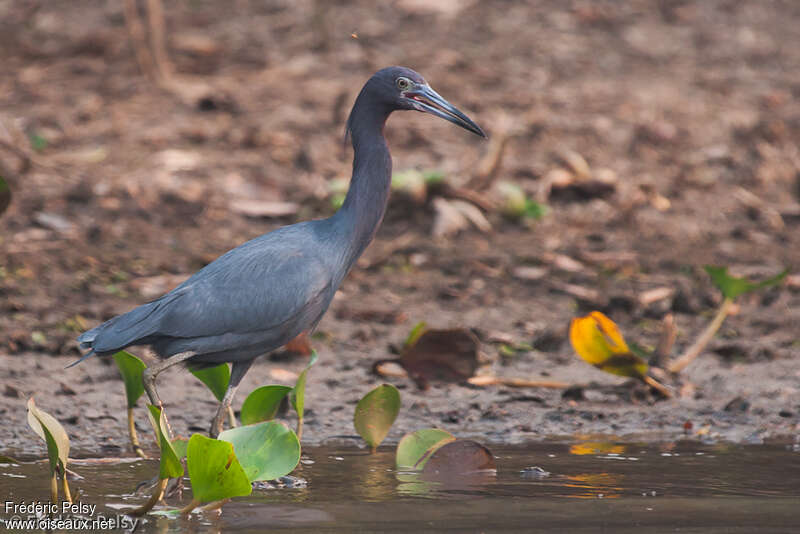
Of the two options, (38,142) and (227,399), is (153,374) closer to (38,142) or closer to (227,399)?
(227,399)

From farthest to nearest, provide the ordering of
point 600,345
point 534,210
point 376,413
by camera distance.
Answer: point 534,210, point 600,345, point 376,413

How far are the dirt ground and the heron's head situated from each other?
1.38 metres

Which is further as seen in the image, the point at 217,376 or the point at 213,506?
the point at 217,376

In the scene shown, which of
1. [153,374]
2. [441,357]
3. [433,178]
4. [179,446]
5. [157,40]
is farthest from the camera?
[157,40]

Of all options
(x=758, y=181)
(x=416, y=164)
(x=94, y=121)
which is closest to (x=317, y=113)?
(x=416, y=164)

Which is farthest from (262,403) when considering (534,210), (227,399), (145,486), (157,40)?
(157,40)

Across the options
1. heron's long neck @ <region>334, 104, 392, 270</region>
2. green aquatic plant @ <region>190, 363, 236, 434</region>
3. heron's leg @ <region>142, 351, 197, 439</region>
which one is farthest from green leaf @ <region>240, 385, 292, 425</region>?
heron's long neck @ <region>334, 104, 392, 270</region>

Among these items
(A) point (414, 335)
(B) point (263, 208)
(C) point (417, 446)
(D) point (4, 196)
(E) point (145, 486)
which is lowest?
Answer: (E) point (145, 486)

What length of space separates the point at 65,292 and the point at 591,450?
3353mm

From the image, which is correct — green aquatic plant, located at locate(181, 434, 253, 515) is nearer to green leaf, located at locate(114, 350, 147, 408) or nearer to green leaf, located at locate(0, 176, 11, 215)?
green leaf, located at locate(114, 350, 147, 408)

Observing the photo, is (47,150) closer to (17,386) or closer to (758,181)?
(17,386)

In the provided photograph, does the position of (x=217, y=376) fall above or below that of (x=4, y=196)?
below

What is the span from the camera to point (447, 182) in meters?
8.42

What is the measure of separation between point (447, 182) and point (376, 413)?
3.79 m
